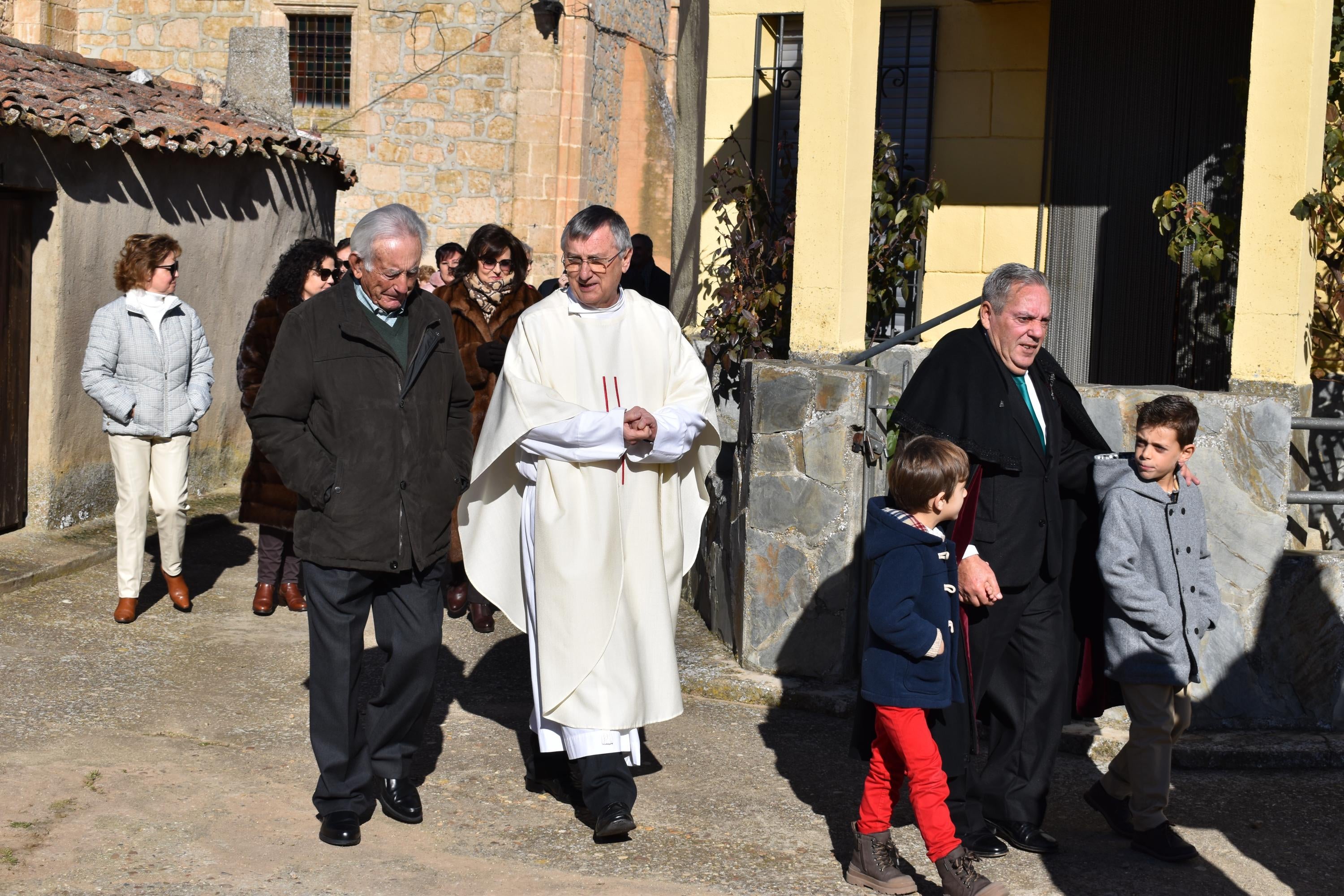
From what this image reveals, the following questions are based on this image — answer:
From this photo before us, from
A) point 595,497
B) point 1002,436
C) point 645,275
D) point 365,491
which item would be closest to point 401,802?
point 365,491

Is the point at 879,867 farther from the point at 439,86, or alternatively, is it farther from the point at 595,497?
the point at 439,86

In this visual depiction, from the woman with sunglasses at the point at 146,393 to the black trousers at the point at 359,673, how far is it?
9.06ft

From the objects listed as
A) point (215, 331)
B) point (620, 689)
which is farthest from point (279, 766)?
point (215, 331)

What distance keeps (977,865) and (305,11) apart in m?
17.3

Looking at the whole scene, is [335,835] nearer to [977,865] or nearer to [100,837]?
[100,837]

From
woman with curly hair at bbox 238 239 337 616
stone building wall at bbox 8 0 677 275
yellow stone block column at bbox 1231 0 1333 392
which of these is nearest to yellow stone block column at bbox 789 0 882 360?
yellow stone block column at bbox 1231 0 1333 392

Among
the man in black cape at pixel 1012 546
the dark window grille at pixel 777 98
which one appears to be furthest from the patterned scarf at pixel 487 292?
the man in black cape at pixel 1012 546

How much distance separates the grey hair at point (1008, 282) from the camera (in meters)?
4.54

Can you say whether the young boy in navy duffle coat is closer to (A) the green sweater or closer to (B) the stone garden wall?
(A) the green sweater

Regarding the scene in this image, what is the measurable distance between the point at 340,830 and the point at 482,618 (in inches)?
107

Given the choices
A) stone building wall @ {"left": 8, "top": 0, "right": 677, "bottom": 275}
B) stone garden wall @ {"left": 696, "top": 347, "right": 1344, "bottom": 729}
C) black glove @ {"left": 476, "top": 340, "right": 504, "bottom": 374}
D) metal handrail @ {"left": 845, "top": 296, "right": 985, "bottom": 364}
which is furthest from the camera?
stone building wall @ {"left": 8, "top": 0, "right": 677, "bottom": 275}

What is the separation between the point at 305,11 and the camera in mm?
19484

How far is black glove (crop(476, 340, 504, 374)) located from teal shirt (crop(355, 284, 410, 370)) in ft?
7.07

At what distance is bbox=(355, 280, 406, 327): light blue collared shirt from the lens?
4.73m
